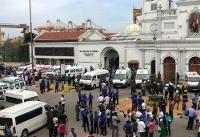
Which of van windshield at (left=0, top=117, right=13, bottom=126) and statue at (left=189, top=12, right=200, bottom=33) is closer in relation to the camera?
van windshield at (left=0, top=117, right=13, bottom=126)

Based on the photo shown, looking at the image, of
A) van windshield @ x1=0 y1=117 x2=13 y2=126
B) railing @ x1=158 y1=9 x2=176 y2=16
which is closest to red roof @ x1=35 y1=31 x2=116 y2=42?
railing @ x1=158 y1=9 x2=176 y2=16

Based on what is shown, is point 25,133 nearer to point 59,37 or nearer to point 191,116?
point 191,116

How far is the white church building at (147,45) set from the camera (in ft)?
167

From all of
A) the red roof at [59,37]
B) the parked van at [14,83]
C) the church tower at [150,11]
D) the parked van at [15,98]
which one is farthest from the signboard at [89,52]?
the parked van at [15,98]

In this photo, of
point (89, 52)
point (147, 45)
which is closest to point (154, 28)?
point (147, 45)

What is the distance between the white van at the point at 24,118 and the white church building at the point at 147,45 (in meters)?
26.1

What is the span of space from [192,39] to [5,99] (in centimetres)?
2545

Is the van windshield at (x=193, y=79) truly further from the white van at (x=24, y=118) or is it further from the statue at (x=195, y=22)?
the white van at (x=24, y=118)

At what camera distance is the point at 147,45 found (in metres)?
56.2

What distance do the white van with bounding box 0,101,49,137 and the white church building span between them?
1029 inches

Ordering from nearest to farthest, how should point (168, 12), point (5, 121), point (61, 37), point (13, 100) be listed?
1. point (5, 121)
2. point (13, 100)
3. point (168, 12)
4. point (61, 37)

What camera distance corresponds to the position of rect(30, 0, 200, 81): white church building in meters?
51.0

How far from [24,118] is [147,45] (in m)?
32.0

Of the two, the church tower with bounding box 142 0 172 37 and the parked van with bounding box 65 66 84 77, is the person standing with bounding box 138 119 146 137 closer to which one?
the parked van with bounding box 65 66 84 77
